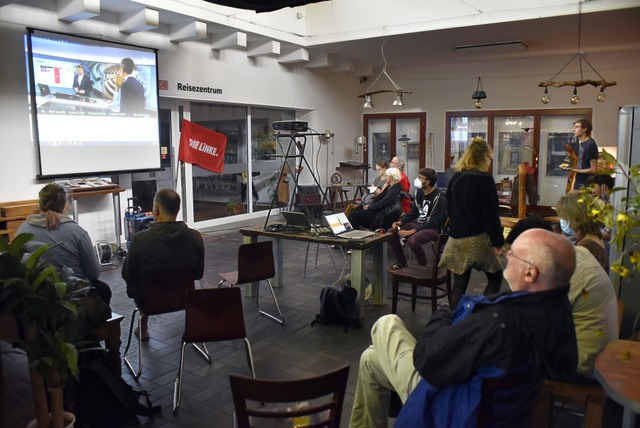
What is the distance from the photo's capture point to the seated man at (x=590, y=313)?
7.54 ft

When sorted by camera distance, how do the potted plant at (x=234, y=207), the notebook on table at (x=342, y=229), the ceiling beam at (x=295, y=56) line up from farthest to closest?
the potted plant at (x=234, y=207), the ceiling beam at (x=295, y=56), the notebook on table at (x=342, y=229)

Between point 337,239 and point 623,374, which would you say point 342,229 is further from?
point 623,374

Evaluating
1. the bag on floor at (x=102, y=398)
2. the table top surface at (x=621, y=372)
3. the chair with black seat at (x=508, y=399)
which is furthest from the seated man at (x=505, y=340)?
the bag on floor at (x=102, y=398)

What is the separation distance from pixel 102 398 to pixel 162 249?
3.18ft

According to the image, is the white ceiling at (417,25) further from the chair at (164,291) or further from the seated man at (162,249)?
the chair at (164,291)

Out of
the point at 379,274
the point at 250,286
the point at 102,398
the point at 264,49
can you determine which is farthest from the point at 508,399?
the point at 264,49

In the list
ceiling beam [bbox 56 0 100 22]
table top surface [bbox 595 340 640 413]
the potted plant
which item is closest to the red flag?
the potted plant

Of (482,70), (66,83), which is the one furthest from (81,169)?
(482,70)

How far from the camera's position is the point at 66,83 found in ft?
20.6

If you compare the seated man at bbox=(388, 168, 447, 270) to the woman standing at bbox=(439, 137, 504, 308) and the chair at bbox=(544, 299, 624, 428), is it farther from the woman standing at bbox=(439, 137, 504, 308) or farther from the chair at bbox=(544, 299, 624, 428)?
the chair at bbox=(544, 299, 624, 428)

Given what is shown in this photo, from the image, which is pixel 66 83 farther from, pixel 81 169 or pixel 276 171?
pixel 276 171

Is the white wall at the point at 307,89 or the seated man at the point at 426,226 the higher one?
the white wall at the point at 307,89

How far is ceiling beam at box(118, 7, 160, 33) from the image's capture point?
657 centimetres

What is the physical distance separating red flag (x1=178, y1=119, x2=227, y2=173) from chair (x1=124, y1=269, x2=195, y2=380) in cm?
492
